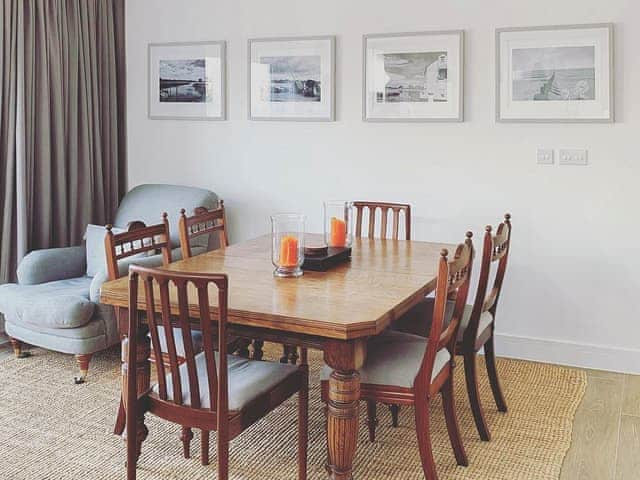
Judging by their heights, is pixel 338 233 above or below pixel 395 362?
above

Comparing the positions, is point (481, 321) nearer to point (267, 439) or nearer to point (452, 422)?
point (452, 422)

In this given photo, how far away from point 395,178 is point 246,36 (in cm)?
138

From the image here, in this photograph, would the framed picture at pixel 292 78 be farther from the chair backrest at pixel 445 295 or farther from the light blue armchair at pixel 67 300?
the chair backrest at pixel 445 295

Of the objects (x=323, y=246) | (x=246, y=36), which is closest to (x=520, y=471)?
(x=323, y=246)

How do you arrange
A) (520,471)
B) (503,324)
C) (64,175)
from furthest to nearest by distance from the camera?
1. (64,175)
2. (503,324)
3. (520,471)

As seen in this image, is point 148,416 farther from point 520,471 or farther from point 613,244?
point 613,244

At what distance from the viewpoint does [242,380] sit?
2508 millimetres

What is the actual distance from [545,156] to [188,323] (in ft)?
8.52

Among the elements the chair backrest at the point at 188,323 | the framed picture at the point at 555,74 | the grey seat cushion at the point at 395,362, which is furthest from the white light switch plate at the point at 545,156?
the chair backrest at the point at 188,323

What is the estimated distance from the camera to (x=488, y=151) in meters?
4.23

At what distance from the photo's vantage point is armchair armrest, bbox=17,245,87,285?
422cm

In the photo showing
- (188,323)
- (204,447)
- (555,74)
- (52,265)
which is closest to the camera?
(188,323)

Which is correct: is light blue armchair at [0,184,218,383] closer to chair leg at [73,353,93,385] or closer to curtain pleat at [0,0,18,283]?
chair leg at [73,353,93,385]

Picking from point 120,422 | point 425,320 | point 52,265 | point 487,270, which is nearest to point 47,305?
point 52,265
